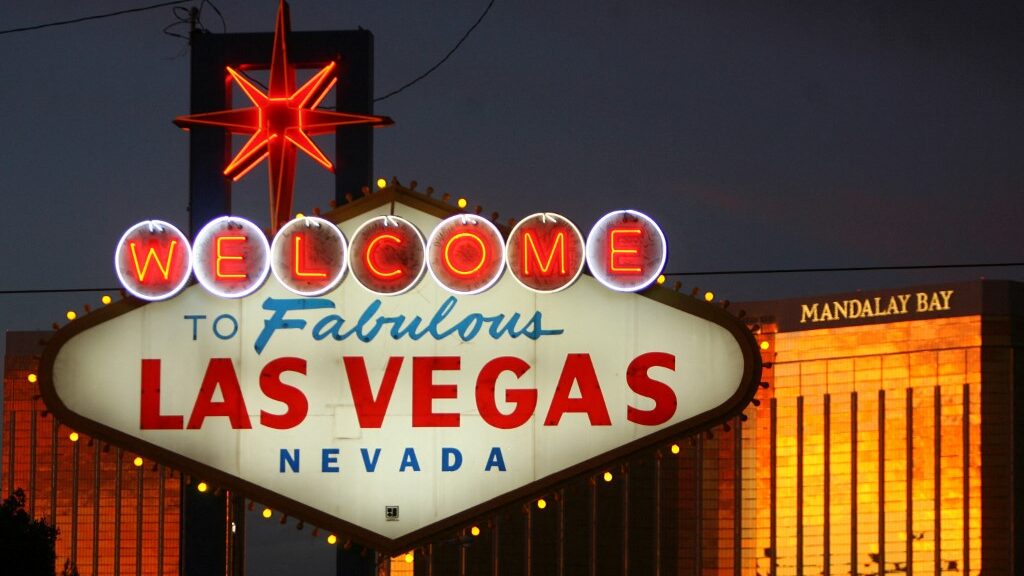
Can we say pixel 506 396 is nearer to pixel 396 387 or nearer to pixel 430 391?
pixel 430 391

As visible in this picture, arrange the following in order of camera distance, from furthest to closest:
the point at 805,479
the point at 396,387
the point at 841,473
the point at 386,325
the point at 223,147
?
the point at 805,479
the point at 841,473
the point at 223,147
the point at 386,325
the point at 396,387

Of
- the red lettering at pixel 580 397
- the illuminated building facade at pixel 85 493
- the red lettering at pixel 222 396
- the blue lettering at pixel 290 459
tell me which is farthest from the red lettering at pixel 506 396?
the illuminated building facade at pixel 85 493

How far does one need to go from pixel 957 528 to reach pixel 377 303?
222ft

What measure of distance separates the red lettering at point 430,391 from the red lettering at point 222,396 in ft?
6.13

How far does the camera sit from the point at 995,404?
85.4 metres

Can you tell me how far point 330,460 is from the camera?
2233 cm

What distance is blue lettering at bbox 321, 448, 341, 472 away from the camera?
878 inches

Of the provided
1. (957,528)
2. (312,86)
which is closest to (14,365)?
(957,528)

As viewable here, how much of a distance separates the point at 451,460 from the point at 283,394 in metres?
2.01

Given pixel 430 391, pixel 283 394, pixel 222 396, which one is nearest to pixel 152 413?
pixel 222 396

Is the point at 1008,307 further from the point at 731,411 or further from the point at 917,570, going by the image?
the point at 731,411

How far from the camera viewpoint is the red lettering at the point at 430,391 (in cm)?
2244

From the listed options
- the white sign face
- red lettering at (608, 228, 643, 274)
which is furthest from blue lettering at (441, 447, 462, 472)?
red lettering at (608, 228, 643, 274)

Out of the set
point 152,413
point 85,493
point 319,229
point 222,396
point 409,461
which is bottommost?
point 85,493
